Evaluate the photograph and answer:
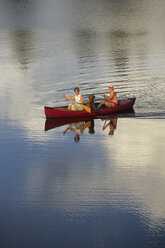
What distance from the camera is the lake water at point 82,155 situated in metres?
14.3

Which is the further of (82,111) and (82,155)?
(82,111)

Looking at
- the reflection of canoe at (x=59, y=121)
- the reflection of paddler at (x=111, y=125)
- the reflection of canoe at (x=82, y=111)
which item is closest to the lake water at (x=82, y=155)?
the reflection of paddler at (x=111, y=125)

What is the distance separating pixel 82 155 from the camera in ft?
66.3

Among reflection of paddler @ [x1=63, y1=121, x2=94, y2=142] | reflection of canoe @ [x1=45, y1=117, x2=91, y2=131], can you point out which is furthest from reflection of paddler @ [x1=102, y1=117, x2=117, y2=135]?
reflection of canoe @ [x1=45, y1=117, x2=91, y2=131]

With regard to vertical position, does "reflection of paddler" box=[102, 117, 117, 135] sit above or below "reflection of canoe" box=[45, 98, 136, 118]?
below

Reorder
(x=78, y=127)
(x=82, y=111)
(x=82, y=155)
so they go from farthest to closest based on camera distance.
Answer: (x=82, y=111) < (x=78, y=127) < (x=82, y=155)

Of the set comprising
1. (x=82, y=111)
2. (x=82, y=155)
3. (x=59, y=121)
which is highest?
(x=82, y=111)

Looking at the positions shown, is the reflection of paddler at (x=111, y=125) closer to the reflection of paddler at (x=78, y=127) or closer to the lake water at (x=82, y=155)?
the lake water at (x=82, y=155)

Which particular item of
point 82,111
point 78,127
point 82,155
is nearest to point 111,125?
point 78,127

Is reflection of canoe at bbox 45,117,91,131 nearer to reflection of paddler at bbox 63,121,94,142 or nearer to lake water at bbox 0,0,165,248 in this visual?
lake water at bbox 0,0,165,248

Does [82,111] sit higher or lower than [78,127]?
higher

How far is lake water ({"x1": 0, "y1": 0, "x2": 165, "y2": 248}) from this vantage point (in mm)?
14289

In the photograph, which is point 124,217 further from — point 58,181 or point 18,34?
point 18,34

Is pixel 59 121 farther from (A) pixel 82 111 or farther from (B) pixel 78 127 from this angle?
(B) pixel 78 127
